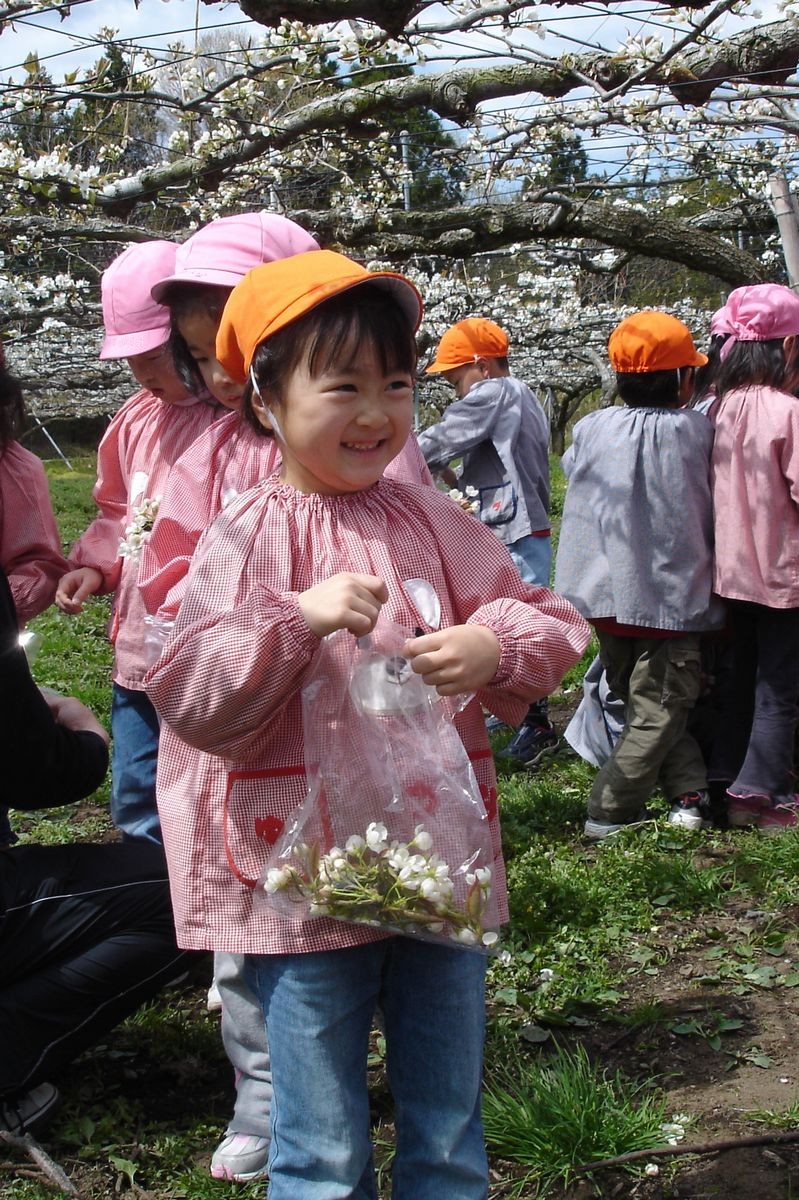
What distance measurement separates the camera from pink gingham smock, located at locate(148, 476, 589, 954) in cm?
154

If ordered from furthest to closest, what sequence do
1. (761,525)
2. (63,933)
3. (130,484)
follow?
(761,525), (130,484), (63,933)

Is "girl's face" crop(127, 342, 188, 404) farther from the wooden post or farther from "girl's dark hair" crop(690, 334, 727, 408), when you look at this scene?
the wooden post

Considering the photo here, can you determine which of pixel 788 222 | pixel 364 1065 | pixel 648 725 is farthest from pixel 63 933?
pixel 788 222

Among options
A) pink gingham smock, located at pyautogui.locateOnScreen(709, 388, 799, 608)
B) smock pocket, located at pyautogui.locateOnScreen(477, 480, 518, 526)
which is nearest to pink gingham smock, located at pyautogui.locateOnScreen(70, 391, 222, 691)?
pink gingham smock, located at pyautogui.locateOnScreen(709, 388, 799, 608)

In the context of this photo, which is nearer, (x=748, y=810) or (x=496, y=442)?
(x=748, y=810)

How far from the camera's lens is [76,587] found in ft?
9.55

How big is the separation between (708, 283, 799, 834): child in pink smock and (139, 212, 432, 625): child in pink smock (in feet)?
6.36

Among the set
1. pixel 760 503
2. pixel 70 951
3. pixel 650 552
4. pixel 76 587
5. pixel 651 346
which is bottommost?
pixel 70 951

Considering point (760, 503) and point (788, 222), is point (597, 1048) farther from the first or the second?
point (788, 222)

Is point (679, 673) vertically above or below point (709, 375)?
below

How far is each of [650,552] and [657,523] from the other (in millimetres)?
100

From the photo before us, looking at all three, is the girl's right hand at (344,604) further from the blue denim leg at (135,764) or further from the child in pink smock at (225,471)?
the blue denim leg at (135,764)

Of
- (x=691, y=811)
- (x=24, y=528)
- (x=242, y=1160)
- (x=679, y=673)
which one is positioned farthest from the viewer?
(x=691, y=811)

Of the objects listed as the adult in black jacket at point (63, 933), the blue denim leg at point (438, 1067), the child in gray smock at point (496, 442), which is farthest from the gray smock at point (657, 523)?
the blue denim leg at point (438, 1067)
